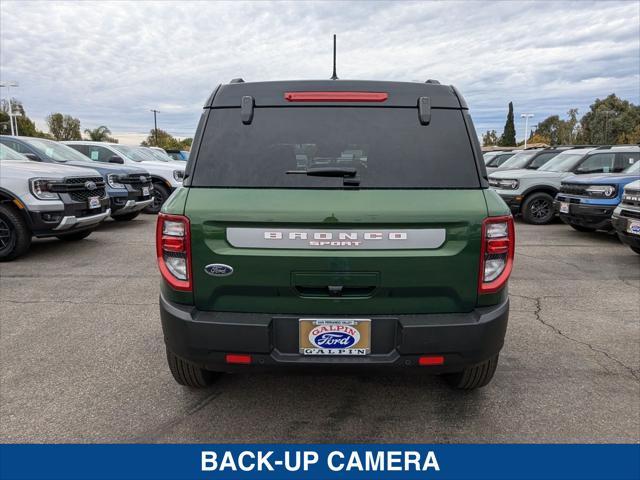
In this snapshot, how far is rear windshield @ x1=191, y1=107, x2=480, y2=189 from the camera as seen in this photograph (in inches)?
94.2

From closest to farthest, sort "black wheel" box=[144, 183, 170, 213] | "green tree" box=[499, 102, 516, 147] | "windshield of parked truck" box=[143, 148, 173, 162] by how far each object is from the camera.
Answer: "black wheel" box=[144, 183, 170, 213] → "windshield of parked truck" box=[143, 148, 173, 162] → "green tree" box=[499, 102, 516, 147]

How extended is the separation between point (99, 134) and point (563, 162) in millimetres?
83452

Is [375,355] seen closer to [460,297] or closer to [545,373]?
[460,297]

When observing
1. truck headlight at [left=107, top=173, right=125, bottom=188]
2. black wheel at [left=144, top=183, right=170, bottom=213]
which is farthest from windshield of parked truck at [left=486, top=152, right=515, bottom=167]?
truck headlight at [left=107, top=173, right=125, bottom=188]

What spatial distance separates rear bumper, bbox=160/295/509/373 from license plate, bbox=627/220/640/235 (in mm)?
5331

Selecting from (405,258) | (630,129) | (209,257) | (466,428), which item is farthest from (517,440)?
(630,129)

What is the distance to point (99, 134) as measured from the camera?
264ft

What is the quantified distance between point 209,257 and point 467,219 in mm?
1288

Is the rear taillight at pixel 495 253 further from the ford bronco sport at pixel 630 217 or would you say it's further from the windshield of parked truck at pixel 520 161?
the windshield of parked truck at pixel 520 161

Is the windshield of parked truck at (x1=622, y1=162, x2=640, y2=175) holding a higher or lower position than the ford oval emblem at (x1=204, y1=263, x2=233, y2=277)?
higher

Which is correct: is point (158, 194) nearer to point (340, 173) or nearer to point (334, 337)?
point (340, 173)

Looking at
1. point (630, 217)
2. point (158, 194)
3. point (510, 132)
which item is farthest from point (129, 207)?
point (510, 132)

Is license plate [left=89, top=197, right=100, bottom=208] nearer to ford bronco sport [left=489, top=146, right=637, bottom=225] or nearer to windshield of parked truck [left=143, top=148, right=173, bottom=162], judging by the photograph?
windshield of parked truck [left=143, top=148, right=173, bottom=162]

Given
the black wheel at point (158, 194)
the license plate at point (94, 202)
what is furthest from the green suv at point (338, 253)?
the black wheel at point (158, 194)
